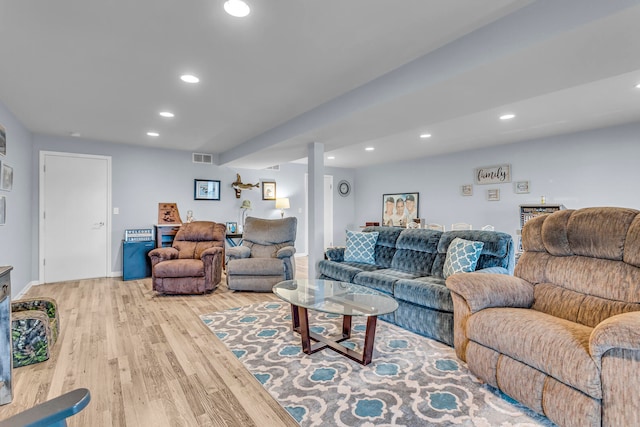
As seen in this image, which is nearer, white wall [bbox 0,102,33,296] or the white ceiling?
the white ceiling

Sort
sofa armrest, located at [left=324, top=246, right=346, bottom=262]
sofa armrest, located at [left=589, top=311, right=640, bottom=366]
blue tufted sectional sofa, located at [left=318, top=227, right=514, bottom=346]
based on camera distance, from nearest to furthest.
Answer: sofa armrest, located at [left=589, top=311, right=640, bottom=366] → blue tufted sectional sofa, located at [left=318, top=227, right=514, bottom=346] → sofa armrest, located at [left=324, top=246, right=346, bottom=262]

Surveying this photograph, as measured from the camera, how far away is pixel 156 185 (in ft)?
19.1

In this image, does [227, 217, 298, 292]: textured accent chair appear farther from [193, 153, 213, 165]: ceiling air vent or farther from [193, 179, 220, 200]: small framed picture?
[193, 153, 213, 165]: ceiling air vent

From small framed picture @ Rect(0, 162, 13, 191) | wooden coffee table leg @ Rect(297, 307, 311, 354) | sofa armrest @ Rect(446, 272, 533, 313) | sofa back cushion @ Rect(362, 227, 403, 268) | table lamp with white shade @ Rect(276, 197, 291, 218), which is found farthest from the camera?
table lamp with white shade @ Rect(276, 197, 291, 218)

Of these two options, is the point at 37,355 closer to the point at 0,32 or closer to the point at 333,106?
the point at 0,32

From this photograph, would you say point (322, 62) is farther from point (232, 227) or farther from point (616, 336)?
point (232, 227)

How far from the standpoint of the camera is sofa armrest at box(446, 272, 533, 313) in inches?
83.0

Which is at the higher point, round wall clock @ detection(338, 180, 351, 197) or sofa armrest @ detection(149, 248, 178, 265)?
round wall clock @ detection(338, 180, 351, 197)

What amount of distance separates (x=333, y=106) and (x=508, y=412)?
2.88 meters

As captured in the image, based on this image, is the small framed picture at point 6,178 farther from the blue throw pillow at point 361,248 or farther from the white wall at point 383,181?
the blue throw pillow at point 361,248

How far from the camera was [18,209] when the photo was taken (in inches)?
162

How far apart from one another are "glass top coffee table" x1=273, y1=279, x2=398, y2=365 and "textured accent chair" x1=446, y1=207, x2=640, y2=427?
605mm

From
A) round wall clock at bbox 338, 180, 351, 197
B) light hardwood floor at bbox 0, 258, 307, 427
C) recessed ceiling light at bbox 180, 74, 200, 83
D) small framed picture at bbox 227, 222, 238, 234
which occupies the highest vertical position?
recessed ceiling light at bbox 180, 74, 200, 83

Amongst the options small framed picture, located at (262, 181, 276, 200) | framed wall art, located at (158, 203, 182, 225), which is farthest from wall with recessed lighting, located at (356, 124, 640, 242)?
framed wall art, located at (158, 203, 182, 225)
